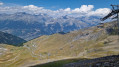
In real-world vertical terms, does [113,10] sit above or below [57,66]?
above

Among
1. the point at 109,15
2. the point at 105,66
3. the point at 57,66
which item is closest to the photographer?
the point at 105,66

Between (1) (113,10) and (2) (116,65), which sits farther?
(1) (113,10)

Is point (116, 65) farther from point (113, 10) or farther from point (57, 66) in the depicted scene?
point (57, 66)

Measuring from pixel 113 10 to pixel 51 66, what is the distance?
215 ft

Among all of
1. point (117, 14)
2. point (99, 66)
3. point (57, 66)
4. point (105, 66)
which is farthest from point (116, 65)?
point (57, 66)

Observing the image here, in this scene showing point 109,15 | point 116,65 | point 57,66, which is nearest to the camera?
point 116,65

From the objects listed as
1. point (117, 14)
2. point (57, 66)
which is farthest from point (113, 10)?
point (57, 66)

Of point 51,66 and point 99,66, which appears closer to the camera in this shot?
point 99,66

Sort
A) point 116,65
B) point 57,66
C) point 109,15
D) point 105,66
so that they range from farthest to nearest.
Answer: point 57,66, point 109,15, point 105,66, point 116,65

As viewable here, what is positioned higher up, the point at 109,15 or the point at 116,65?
the point at 109,15

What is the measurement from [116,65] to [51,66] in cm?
6550

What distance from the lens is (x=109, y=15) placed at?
29.9m

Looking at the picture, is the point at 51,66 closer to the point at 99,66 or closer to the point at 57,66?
the point at 57,66

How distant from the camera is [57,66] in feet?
277
